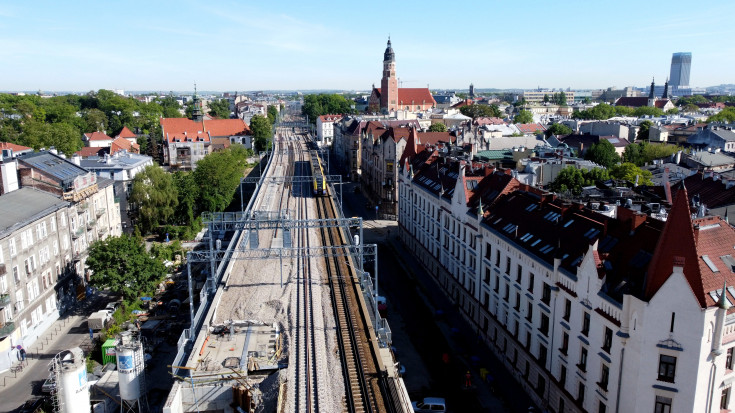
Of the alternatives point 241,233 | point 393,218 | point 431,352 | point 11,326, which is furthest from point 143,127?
point 431,352

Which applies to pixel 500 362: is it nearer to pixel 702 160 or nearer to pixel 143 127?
pixel 702 160

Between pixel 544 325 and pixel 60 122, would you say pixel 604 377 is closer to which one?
pixel 544 325

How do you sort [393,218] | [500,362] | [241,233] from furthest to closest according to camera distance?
[393,218] < [241,233] < [500,362]

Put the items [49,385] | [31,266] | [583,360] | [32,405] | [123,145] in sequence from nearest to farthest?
[583,360] < [49,385] < [32,405] < [31,266] < [123,145]

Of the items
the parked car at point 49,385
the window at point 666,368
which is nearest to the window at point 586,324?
the window at point 666,368

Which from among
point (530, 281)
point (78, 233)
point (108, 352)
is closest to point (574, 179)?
point (530, 281)

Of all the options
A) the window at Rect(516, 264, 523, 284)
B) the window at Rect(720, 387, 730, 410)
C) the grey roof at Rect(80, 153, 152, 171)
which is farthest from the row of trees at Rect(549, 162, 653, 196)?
the grey roof at Rect(80, 153, 152, 171)
